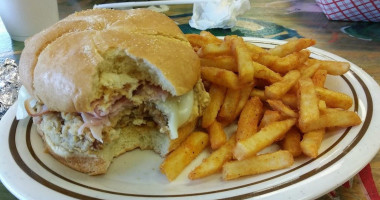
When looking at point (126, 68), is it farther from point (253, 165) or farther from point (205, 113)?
point (253, 165)

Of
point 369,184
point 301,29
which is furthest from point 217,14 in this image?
point 369,184

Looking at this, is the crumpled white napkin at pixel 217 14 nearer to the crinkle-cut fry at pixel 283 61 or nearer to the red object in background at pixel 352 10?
the red object in background at pixel 352 10

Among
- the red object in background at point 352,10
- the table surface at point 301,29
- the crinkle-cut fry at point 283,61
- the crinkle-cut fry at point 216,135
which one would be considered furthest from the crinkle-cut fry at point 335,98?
the red object in background at point 352,10

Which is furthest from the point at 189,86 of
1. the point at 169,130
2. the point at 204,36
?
the point at 204,36

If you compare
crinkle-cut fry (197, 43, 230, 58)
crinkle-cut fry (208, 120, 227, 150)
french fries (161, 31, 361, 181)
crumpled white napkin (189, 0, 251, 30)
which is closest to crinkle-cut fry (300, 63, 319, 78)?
french fries (161, 31, 361, 181)

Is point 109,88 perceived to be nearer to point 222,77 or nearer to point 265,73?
point 222,77

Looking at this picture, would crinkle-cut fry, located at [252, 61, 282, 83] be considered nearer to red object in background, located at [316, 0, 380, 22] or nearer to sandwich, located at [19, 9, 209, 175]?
sandwich, located at [19, 9, 209, 175]

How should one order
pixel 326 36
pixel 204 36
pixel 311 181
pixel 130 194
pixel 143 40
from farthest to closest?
pixel 326 36
pixel 204 36
pixel 143 40
pixel 130 194
pixel 311 181
